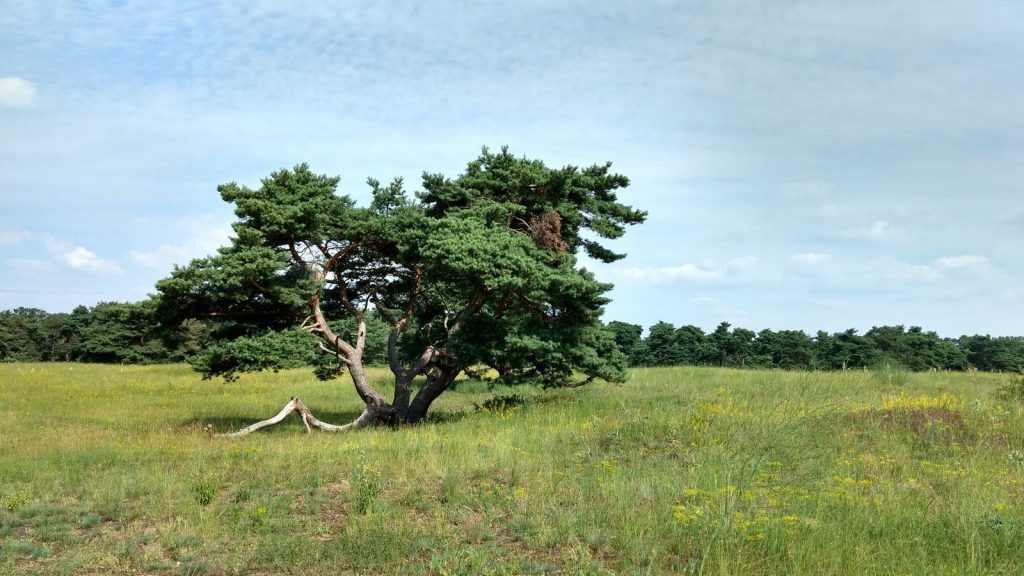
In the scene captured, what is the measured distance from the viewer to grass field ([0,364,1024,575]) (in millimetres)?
6125

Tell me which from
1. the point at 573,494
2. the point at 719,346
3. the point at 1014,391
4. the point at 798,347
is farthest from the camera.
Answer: the point at 719,346

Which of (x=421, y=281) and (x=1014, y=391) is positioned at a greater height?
(x=421, y=281)

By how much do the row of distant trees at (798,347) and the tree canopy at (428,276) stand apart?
31.1 meters

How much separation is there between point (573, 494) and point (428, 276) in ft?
32.9

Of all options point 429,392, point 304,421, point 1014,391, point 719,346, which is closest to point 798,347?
point 719,346

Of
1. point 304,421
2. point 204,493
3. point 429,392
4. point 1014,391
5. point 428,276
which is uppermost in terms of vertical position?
point 428,276

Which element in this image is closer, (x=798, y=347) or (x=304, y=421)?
(x=304, y=421)

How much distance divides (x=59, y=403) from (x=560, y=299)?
22259 millimetres

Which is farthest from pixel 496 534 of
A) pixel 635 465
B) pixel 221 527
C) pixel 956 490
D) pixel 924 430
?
pixel 924 430

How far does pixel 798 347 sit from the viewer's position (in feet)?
161

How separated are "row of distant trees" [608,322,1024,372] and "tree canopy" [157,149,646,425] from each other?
31.1 metres

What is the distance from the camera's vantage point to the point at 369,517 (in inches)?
313

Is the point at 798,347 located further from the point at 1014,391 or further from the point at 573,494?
the point at 573,494

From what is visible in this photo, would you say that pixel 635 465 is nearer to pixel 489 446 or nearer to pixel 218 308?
pixel 489 446
